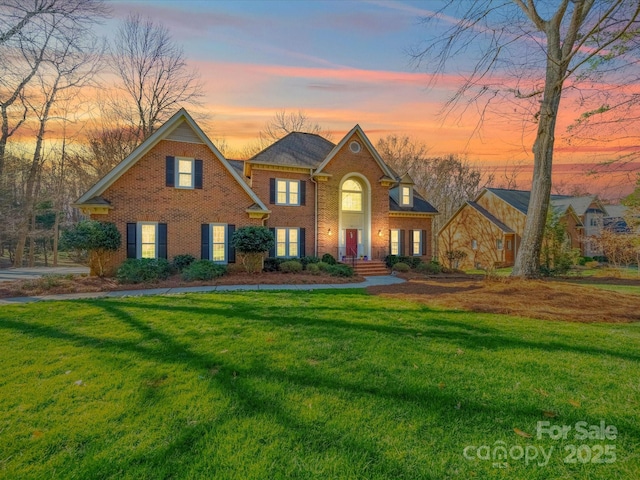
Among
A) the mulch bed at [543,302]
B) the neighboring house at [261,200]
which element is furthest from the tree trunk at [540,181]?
the neighboring house at [261,200]

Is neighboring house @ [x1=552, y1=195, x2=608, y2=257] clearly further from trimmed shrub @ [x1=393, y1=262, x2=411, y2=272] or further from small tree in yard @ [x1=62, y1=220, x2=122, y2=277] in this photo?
small tree in yard @ [x1=62, y1=220, x2=122, y2=277]

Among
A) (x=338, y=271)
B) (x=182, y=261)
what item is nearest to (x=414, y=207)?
(x=338, y=271)

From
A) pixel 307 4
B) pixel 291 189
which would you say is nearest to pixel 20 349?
pixel 307 4

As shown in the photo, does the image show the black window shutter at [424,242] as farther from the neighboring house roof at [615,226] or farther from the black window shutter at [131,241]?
the black window shutter at [131,241]

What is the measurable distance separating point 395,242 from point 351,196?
15.5ft

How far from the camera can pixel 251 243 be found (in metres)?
14.8

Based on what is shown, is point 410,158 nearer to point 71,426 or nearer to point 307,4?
point 307,4

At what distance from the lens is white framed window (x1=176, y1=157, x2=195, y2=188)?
49.1 ft

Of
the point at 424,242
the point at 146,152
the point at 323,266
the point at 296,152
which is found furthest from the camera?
the point at 424,242

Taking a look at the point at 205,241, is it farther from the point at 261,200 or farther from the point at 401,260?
the point at 401,260

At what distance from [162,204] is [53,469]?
1365 cm

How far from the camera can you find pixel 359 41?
474 inches

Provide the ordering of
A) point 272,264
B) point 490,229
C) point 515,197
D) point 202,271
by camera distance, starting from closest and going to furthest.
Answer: point 202,271 < point 272,264 < point 490,229 < point 515,197

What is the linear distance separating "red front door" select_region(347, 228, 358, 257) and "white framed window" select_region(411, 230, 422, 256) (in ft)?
15.6
